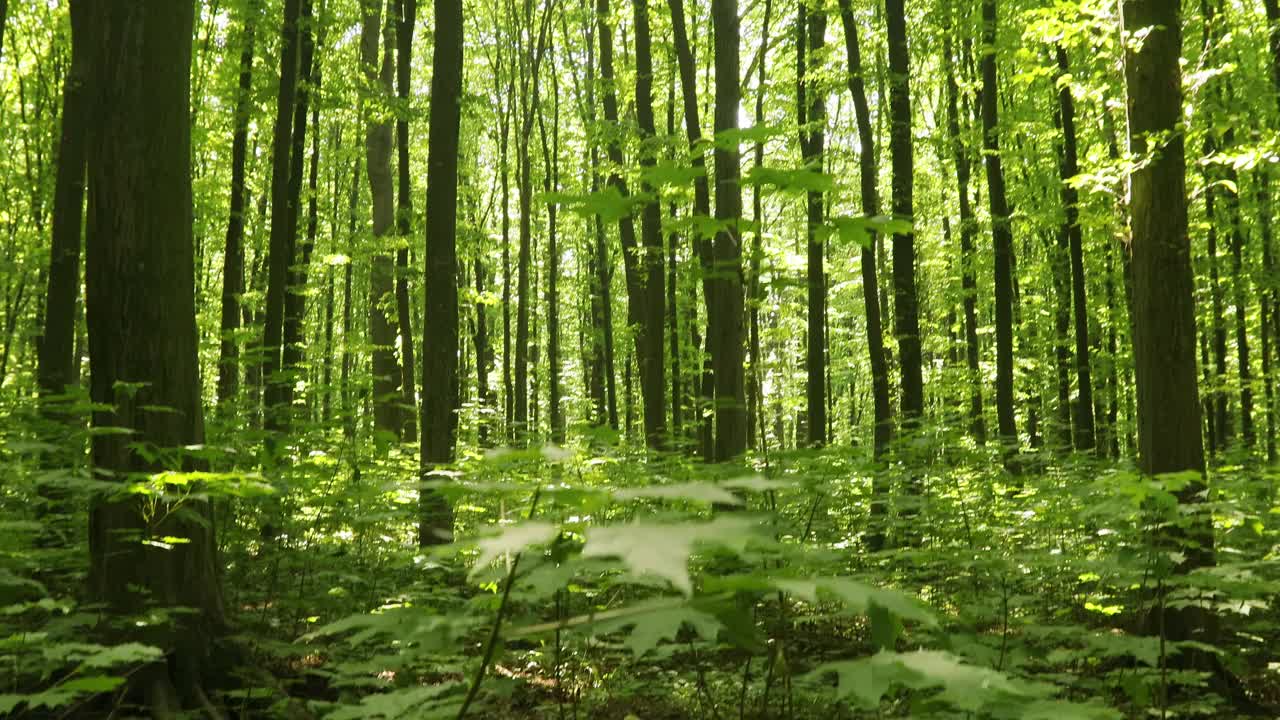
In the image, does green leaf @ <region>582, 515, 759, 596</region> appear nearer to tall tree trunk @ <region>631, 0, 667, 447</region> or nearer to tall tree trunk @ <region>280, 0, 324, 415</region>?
tall tree trunk @ <region>280, 0, 324, 415</region>

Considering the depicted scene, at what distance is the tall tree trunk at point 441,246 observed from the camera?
29.0ft

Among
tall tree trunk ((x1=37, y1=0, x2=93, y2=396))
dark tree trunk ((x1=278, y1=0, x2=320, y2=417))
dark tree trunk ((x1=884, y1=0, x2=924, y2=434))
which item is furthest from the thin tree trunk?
dark tree trunk ((x1=884, y1=0, x2=924, y2=434))

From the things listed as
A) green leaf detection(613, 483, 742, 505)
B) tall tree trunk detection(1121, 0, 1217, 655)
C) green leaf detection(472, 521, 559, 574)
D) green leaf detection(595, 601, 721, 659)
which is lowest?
green leaf detection(595, 601, 721, 659)

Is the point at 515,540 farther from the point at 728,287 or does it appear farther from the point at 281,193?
the point at 281,193

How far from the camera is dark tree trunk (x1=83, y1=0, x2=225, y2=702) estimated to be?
182 inches

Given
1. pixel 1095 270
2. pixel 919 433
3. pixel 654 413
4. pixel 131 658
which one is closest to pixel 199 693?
pixel 131 658

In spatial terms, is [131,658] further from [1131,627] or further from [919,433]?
[1131,627]

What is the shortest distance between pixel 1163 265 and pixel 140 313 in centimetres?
684

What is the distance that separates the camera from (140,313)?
4730mm

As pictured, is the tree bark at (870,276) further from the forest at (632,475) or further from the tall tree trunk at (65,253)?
the tall tree trunk at (65,253)

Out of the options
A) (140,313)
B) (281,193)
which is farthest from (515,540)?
(281,193)

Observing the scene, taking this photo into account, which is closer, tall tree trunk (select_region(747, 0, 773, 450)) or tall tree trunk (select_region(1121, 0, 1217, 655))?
tall tree trunk (select_region(1121, 0, 1217, 655))

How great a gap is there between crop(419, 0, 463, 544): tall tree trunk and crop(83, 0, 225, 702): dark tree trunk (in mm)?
3906

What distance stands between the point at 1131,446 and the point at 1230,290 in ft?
25.3
